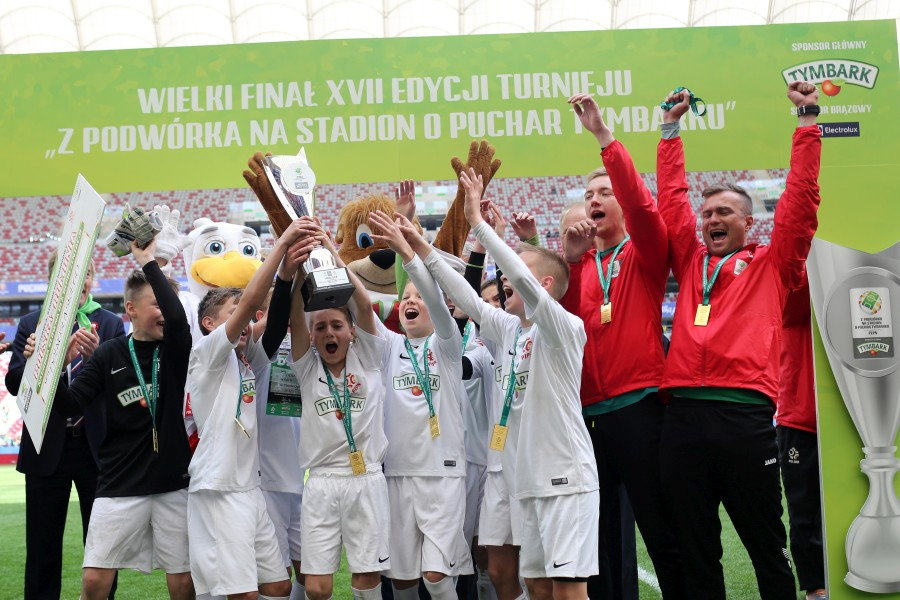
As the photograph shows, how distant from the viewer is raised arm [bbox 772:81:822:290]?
3186mm

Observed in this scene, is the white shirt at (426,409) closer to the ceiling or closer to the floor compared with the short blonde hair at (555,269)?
closer to the floor

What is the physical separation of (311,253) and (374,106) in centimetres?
178

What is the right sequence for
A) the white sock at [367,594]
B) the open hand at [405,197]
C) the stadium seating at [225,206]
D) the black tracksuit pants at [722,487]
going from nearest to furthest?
the black tracksuit pants at [722,487]
the white sock at [367,594]
the open hand at [405,197]
the stadium seating at [225,206]

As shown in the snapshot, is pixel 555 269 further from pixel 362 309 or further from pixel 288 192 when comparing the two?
pixel 288 192

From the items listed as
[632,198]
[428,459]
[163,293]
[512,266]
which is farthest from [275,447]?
[632,198]

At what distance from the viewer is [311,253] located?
332 cm

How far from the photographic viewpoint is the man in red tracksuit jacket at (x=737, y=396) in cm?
309

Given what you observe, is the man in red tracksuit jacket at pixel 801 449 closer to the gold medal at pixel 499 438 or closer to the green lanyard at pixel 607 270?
the green lanyard at pixel 607 270

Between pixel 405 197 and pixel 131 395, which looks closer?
pixel 131 395

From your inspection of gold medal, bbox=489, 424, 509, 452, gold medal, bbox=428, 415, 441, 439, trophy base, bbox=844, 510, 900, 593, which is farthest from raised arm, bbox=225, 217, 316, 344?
trophy base, bbox=844, 510, 900, 593

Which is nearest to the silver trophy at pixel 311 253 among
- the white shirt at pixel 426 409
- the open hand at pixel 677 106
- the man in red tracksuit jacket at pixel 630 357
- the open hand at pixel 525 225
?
the white shirt at pixel 426 409

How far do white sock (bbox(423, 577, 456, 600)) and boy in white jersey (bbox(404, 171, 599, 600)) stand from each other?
1.07ft

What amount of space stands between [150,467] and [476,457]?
1381mm

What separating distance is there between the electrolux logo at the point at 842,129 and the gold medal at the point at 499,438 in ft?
8.25
